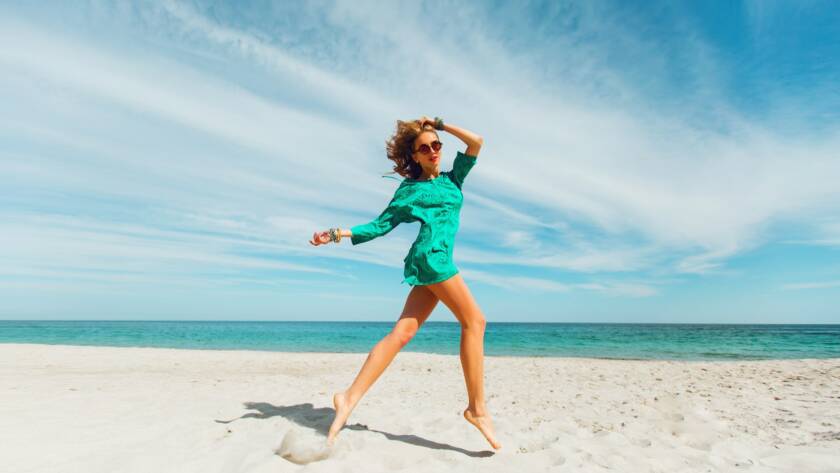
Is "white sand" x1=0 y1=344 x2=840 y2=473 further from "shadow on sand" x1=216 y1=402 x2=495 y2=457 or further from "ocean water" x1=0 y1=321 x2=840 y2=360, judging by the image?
"ocean water" x1=0 y1=321 x2=840 y2=360

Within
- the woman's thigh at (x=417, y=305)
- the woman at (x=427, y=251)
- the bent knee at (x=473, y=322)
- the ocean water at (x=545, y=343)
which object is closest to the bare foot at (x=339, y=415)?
the woman at (x=427, y=251)

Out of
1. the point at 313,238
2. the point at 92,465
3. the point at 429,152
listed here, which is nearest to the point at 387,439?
the point at 313,238

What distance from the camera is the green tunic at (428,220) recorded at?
2914 millimetres

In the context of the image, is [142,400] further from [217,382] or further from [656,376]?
[656,376]

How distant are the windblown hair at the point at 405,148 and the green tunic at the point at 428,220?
11 centimetres

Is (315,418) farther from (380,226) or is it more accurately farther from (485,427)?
(380,226)

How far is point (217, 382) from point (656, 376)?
7.50 meters

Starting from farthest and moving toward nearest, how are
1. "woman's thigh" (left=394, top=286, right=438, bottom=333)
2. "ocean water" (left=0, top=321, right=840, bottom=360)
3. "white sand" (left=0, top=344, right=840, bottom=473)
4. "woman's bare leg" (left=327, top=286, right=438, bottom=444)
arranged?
"ocean water" (left=0, top=321, right=840, bottom=360), "woman's thigh" (left=394, top=286, right=438, bottom=333), "woman's bare leg" (left=327, top=286, right=438, bottom=444), "white sand" (left=0, top=344, right=840, bottom=473)

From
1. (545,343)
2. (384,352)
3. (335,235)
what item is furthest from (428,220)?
(545,343)

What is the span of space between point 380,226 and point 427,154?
0.62m

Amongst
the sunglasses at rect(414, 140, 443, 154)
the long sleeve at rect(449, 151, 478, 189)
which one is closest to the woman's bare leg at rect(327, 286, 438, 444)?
the long sleeve at rect(449, 151, 478, 189)

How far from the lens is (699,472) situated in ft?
8.86

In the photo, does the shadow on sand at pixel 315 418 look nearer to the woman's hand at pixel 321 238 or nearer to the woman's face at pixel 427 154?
the woman's hand at pixel 321 238

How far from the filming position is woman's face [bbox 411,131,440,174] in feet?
10.5
